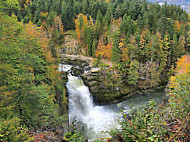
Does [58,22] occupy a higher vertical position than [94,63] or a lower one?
higher

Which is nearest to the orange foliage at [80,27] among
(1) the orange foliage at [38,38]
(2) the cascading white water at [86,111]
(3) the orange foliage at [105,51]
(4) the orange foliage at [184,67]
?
(3) the orange foliage at [105,51]

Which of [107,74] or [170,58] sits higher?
[170,58]

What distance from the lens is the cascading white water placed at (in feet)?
65.8

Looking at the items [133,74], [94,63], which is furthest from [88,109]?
[133,74]

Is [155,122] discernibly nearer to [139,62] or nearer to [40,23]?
[139,62]

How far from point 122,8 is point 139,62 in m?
22.6

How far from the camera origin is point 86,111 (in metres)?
23.5

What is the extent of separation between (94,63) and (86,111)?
41.0ft

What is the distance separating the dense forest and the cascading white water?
76.7 inches

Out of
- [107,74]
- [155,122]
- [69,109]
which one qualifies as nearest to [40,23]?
[107,74]

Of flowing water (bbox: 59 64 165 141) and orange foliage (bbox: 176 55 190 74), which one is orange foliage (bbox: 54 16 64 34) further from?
orange foliage (bbox: 176 55 190 74)

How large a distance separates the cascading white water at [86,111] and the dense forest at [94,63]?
195 cm

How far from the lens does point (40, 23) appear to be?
4547 cm

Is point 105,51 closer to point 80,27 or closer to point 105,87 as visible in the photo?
point 105,87
